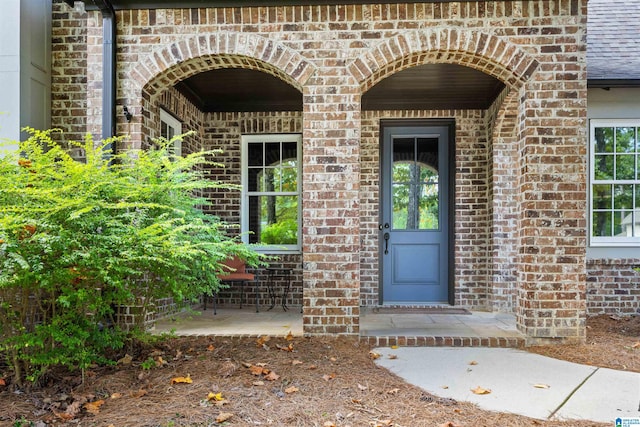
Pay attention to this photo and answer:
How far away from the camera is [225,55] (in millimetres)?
4867

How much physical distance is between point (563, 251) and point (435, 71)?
252 centimetres

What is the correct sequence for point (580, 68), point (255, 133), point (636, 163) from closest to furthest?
point (580, 68)
point (636, 163)
point (255, 133)

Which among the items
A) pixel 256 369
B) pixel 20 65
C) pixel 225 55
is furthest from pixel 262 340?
A: pixel 20 65

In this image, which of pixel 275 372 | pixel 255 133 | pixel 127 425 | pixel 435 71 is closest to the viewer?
pixel 127 425

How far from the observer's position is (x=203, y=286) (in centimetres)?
418

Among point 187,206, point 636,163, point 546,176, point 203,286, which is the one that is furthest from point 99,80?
point 636,163

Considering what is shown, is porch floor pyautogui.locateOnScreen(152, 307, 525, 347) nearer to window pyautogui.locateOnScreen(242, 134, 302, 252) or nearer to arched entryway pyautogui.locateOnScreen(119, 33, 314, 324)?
arched entryway pyautogui.locateOnScreen(119, 33, 314, 324)

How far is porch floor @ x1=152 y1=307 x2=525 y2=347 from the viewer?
4.76 meters

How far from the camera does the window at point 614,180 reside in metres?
6.66

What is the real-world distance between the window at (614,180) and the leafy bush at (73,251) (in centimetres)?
545

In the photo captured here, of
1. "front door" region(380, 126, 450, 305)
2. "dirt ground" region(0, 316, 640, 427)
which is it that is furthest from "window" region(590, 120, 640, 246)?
"dirt ground" region(0, 316, 640, 427)

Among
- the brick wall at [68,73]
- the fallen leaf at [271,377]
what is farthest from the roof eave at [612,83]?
the brick wall at [68,73]

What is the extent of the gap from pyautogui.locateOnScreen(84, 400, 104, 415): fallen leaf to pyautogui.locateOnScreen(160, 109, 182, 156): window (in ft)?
10.4

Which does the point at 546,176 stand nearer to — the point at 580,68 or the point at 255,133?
the point at 580,68
